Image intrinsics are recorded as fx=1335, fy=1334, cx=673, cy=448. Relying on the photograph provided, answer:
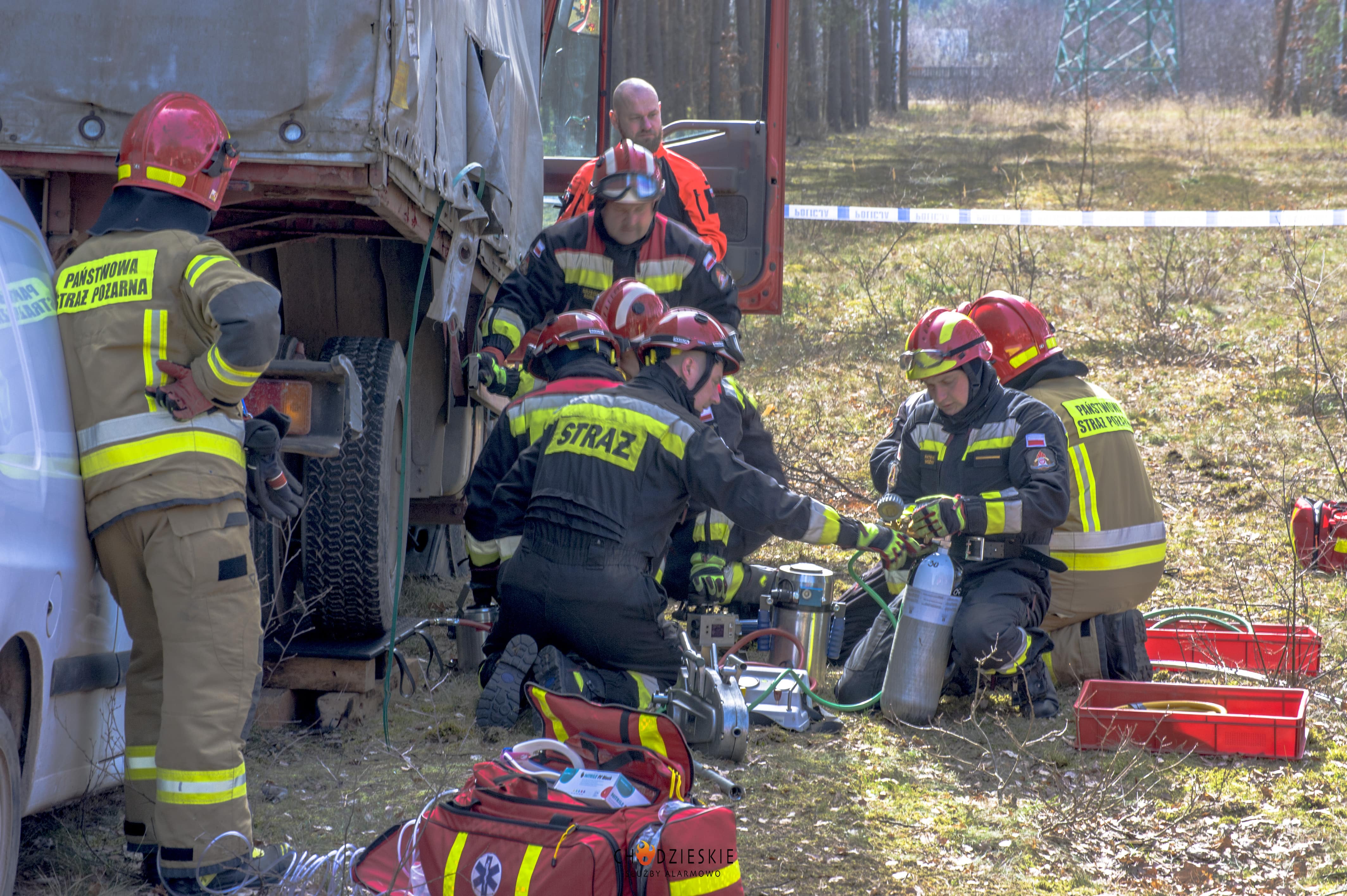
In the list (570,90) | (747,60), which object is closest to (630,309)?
(570,90)

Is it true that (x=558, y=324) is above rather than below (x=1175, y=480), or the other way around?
above

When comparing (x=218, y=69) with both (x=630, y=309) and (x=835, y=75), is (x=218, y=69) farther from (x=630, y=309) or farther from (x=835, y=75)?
(x=835, y=75)

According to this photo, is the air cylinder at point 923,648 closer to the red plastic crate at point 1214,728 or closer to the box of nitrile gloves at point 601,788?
the red plastic crate at point 1214,728

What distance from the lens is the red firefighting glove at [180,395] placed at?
10.00 feet

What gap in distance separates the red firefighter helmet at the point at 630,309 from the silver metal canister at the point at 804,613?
1126 millimetres

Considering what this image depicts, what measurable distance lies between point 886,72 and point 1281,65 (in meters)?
9.96

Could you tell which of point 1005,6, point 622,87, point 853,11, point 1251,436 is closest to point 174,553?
point 622,87

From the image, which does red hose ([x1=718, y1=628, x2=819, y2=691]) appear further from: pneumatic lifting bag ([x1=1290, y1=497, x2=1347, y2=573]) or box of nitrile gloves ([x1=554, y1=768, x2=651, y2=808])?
pneumatic lifting bag ([x1=1290, y1=497, x2=1347, y2=573])

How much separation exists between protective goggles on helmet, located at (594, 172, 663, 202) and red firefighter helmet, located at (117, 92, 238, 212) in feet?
7.85

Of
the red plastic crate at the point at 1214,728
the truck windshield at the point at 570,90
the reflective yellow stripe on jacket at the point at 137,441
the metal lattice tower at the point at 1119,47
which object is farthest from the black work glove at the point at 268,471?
the metal lattice tower at the point at 1119,47

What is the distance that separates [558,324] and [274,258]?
3.68 ft

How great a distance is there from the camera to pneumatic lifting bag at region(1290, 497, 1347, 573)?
6711 millimetres

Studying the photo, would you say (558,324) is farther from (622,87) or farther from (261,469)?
(622,87)

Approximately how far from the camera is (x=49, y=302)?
Answer: 312cm
